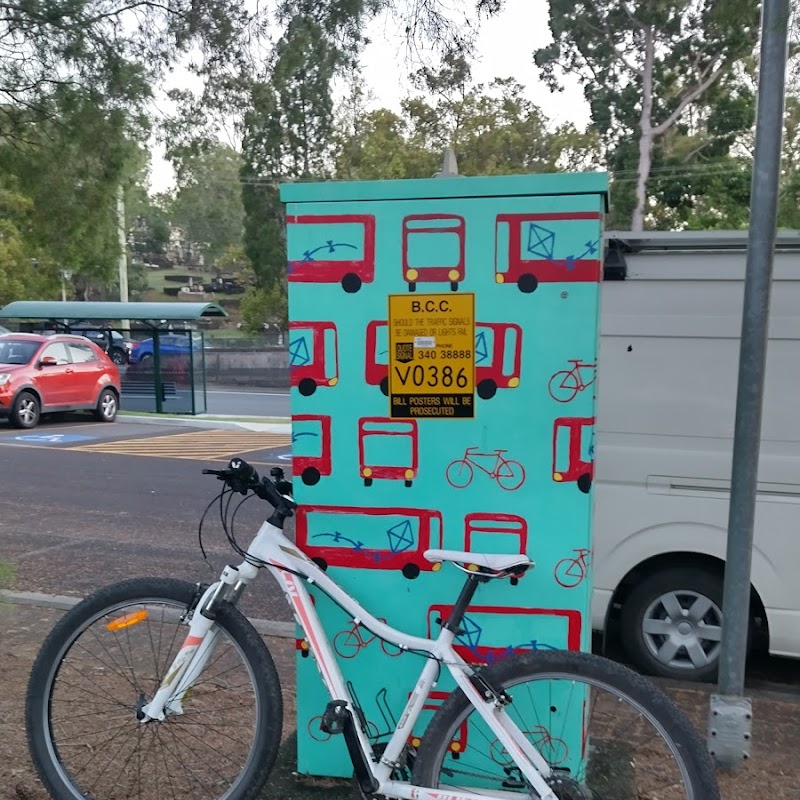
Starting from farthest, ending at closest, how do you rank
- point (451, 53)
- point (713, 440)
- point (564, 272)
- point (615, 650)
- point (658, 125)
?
point (658, 125)
point (615, 650)
point (713, 440)
point (451, 53)
point (564, 272)

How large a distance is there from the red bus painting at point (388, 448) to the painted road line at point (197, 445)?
10450 millimetres

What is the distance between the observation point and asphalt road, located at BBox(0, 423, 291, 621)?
21.9 ft

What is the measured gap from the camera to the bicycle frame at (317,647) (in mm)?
2650

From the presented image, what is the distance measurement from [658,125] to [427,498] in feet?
83.9

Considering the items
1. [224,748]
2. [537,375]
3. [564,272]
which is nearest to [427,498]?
[537,375]

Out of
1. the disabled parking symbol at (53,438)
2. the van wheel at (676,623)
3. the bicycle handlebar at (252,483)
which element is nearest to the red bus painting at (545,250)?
the bicycle handlebar at (252,483)

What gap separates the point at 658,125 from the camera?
26.0 meters

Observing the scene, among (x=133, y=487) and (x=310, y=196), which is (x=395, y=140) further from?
(x=310, y=196)

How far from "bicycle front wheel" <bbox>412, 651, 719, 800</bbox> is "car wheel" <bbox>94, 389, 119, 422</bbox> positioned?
16.0m

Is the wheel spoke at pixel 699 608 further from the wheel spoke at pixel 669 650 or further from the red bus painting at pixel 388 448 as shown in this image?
the red bus painting at pixel 388 448

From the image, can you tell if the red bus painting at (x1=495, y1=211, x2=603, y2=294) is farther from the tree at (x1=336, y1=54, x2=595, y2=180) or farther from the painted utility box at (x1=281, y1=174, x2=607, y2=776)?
the tree at (x1=336, y1=54, x2=595, y2=180)

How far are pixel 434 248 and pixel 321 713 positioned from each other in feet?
5.50

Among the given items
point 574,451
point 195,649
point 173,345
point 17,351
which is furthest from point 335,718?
point 173,345

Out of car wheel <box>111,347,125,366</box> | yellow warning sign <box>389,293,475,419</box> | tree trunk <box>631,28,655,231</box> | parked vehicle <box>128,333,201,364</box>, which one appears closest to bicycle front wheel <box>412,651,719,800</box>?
yellow warning sign <box>389,293,475,419</box>
